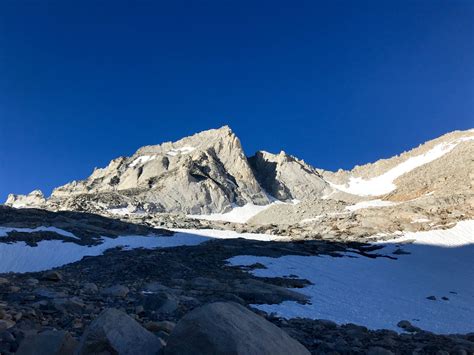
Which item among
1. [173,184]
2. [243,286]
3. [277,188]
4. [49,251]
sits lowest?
[243,286]

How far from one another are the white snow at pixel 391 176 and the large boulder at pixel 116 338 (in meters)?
164

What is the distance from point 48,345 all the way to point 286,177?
168 meters

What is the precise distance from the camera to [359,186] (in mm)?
180250

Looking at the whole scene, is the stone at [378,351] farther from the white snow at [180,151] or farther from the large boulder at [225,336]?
the white snow at [180,151]

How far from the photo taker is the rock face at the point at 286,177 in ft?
548

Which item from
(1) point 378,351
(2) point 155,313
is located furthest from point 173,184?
(1) point 378,351

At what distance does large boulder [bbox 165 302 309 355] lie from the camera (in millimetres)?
5789

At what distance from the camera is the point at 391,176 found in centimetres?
17625

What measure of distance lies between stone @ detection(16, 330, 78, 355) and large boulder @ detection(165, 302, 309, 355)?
1.82 meters

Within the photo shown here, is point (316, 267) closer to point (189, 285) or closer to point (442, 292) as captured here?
point (442, 292)

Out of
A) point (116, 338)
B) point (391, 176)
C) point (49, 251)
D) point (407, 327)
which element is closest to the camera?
point (116, 338)

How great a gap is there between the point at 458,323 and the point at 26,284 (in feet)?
61.5

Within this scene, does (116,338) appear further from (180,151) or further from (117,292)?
(180,151)

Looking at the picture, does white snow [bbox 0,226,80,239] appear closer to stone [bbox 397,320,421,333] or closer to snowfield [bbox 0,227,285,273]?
snowfield [bbox 0,227,285,273]
